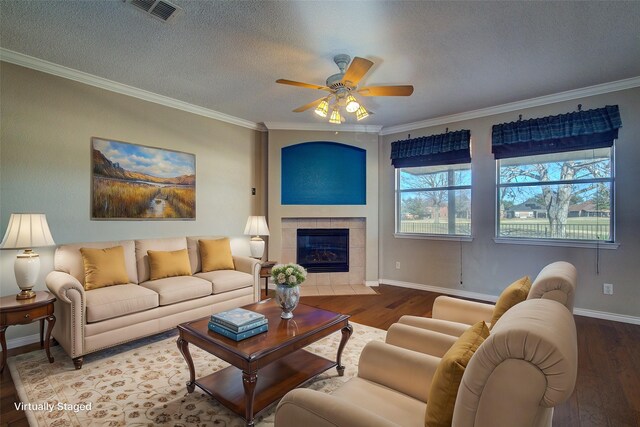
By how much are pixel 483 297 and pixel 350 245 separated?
2170 mm

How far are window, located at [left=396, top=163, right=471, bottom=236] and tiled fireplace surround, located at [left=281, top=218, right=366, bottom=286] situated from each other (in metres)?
0.70

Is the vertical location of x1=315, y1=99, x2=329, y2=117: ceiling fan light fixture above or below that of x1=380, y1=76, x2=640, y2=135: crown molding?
below

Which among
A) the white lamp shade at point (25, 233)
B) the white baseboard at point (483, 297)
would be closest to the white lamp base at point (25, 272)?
the white lamp shade at point (25, 233)

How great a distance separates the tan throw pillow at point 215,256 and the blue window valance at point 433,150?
314 centimetres

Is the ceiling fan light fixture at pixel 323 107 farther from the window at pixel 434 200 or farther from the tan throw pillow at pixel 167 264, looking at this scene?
the window at pixel 434 200

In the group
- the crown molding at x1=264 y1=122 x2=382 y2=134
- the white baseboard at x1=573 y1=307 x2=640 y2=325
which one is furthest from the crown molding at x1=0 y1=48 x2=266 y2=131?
the white baseboard at x1=573 y1=307 x2=640 y2=325

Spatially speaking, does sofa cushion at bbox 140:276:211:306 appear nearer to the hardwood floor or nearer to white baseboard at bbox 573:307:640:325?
the hardwood floor

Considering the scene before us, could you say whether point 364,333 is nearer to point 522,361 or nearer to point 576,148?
point 522,361

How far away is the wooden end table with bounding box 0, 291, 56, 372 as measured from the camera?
2.33m

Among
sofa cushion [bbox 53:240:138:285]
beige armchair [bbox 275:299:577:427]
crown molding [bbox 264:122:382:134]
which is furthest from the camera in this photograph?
crown molding [bbox 264:122:382:134]

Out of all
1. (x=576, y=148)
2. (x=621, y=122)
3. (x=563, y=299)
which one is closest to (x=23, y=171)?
(x=563, y=299)

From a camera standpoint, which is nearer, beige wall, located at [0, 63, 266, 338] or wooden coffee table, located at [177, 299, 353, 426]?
wooden coffee table, located at [177, 299, 353, 426]

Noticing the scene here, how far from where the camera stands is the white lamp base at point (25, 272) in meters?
2.53

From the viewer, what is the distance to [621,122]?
11.4 feet
